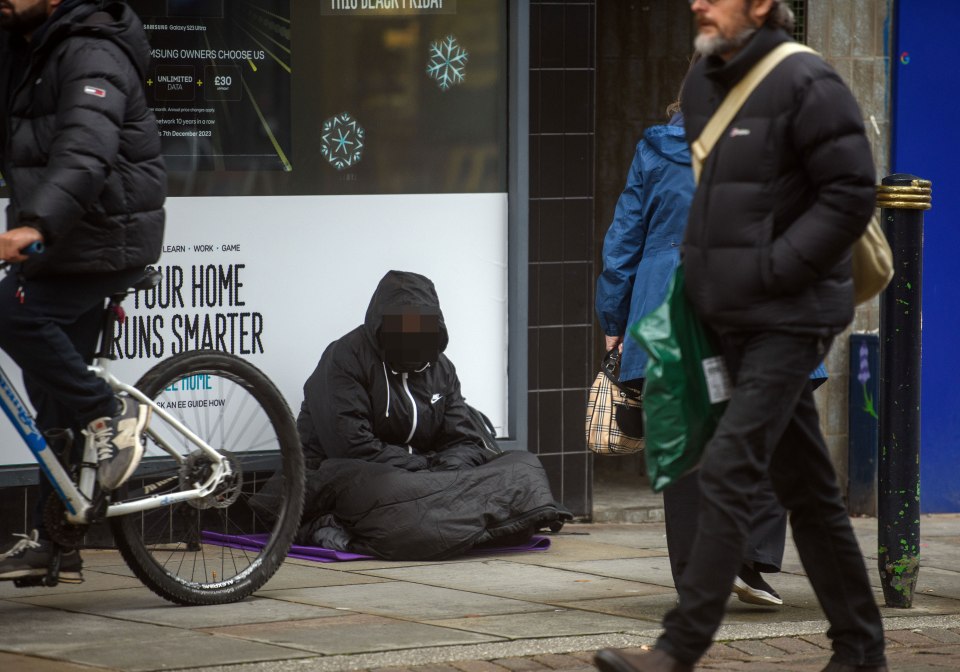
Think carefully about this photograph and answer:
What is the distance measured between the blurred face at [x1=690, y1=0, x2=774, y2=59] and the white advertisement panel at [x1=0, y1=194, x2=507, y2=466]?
314 cm

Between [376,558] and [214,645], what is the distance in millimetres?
1973

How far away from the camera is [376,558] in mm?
6961

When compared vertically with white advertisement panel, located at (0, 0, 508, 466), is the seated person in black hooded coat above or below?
below

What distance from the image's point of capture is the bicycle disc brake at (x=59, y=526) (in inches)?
211

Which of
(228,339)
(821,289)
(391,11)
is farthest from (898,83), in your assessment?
(821,289)

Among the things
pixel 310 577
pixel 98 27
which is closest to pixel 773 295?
pixel 98 27

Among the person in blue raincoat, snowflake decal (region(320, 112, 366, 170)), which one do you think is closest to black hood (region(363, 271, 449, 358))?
snowflake decal (region(320, 112, 366, 170))

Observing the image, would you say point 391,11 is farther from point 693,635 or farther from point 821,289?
point 693,635

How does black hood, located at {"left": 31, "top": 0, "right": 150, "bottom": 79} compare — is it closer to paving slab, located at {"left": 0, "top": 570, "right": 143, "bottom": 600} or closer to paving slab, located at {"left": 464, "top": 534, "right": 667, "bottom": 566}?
paving slab, located at {"left": 0, "top": 570, "right": 143, "bottom": 600}

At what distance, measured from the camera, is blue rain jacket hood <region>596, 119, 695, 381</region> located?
18.9 ft

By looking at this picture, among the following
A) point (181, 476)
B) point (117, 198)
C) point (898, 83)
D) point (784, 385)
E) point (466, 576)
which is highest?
point (898, 83)

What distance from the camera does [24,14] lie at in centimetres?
518

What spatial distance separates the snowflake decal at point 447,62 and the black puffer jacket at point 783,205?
328 cm

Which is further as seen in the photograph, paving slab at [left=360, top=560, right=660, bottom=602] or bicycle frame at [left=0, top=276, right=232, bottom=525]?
paving slab at [left=360, top=560, right=660, bottom=602]
